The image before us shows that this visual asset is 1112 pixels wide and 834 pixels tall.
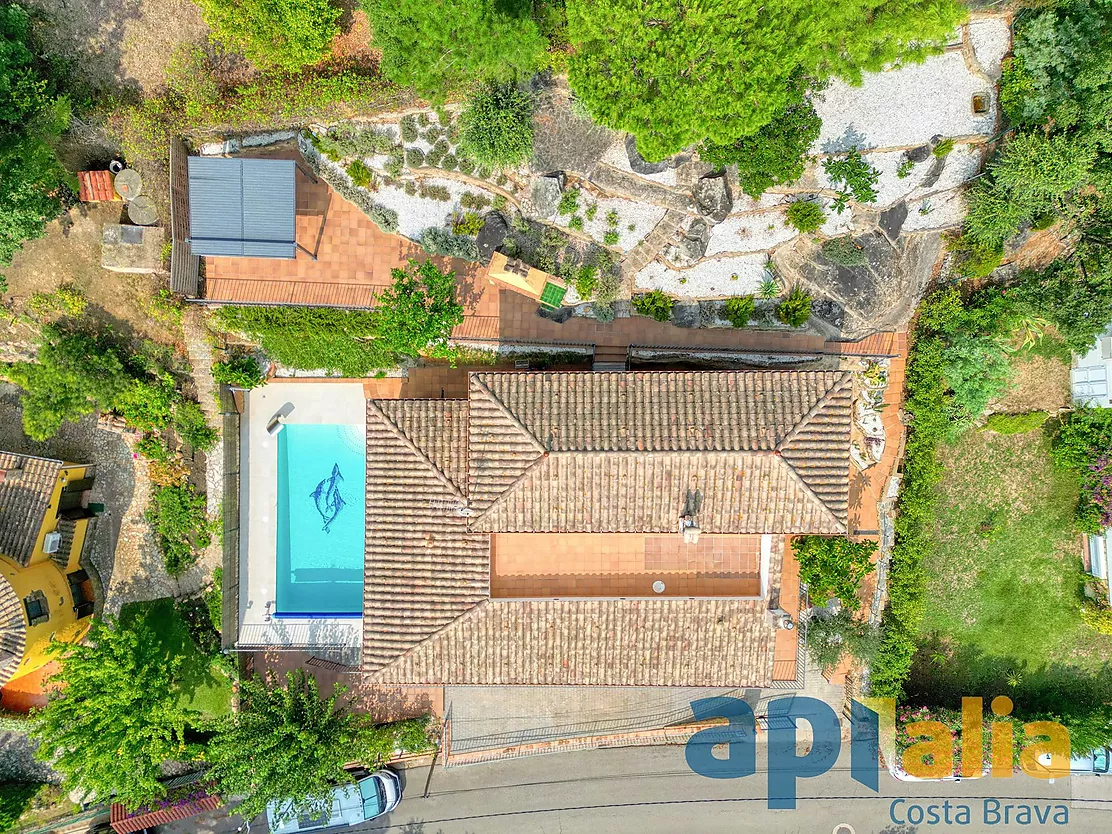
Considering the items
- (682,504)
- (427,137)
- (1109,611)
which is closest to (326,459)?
(427,137)

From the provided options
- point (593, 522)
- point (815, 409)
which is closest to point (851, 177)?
point (815, 409)

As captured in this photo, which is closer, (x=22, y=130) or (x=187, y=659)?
(x=22, y=130)

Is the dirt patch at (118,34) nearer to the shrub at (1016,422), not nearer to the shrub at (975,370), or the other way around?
the shrub at (975,370)

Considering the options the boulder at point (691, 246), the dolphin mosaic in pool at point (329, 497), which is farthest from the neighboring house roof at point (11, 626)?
the boulder at point (691, 246)

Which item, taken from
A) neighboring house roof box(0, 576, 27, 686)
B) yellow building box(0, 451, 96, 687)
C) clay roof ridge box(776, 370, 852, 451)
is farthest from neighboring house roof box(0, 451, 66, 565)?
clay roof ridge box(776, 370, 852, 451)

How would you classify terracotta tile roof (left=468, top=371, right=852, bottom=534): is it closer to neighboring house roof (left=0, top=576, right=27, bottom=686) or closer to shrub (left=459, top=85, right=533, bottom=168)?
shrub (left=459, top=85, right=533, bottom=168)

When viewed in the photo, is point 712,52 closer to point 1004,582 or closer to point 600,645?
point 600,645
